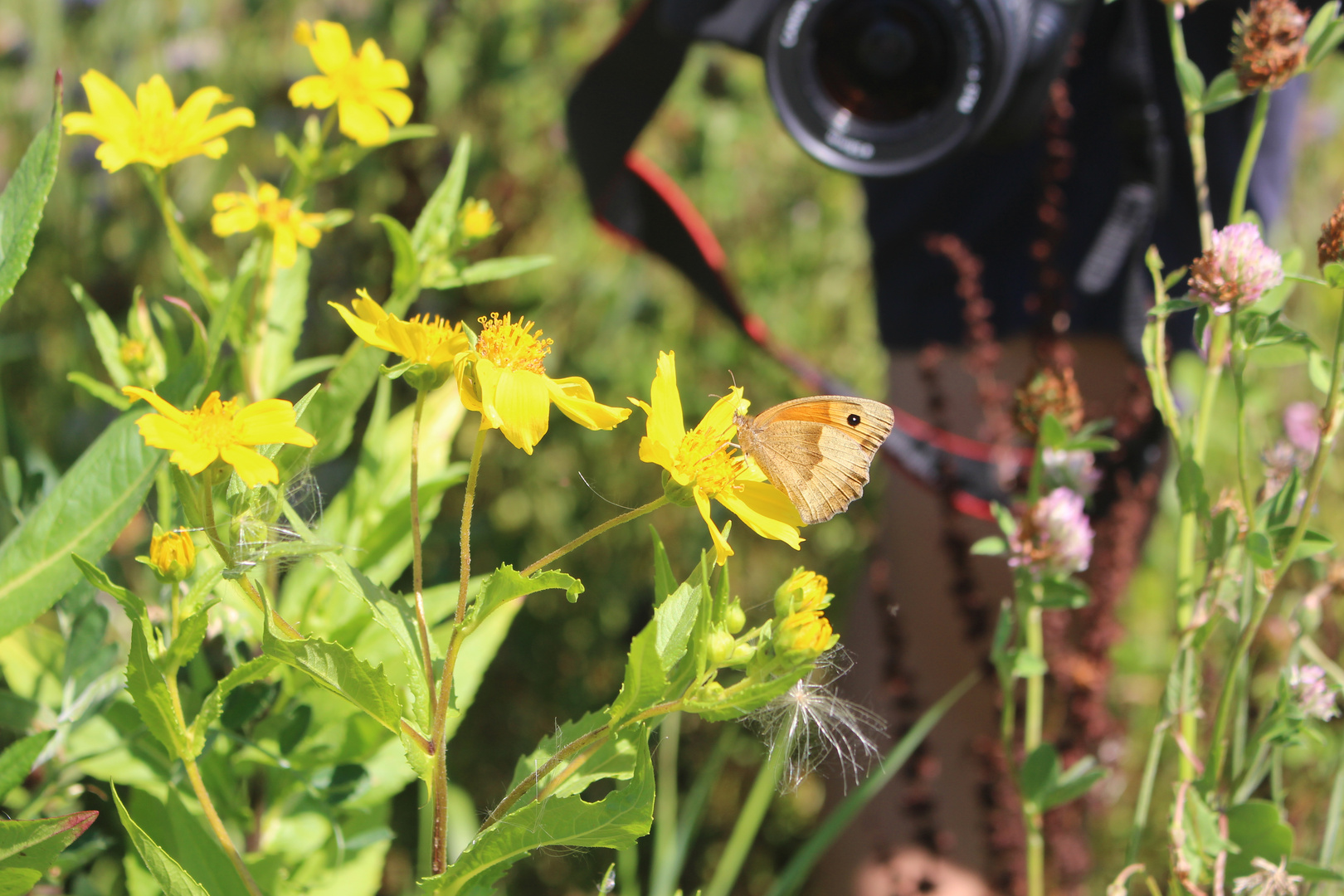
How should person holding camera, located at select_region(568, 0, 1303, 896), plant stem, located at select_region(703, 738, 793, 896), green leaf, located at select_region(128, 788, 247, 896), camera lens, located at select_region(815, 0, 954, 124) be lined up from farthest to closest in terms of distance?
camera lens, located at select_region(815, 0, 954, 124)
person holding camera, located at select_region(568, 0, 1303, 896)
plant stem, located at select_region(703, 738, 793, 896)
green leaf, located at select_region(128, 788, 247, 896)

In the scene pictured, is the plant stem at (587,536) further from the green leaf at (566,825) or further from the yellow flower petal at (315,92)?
the yellow flower petal at (315,92)

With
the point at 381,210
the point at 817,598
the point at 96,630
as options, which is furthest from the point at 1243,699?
the point at 381,210

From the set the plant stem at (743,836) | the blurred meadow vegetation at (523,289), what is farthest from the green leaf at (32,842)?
the blurred meadow vegetation at (523,289)

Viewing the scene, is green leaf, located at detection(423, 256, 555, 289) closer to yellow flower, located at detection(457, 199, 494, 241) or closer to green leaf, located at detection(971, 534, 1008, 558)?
yellow flower, located at detection(457, 199, 494, 241)

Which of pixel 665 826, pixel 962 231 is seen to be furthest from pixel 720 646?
pixel 962 231

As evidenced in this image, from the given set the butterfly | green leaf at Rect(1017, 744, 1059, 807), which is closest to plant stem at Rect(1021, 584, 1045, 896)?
green leaf at Rect(1017, 744, 1059, 807)

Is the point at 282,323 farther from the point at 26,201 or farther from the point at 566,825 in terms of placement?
the point at 566,825
